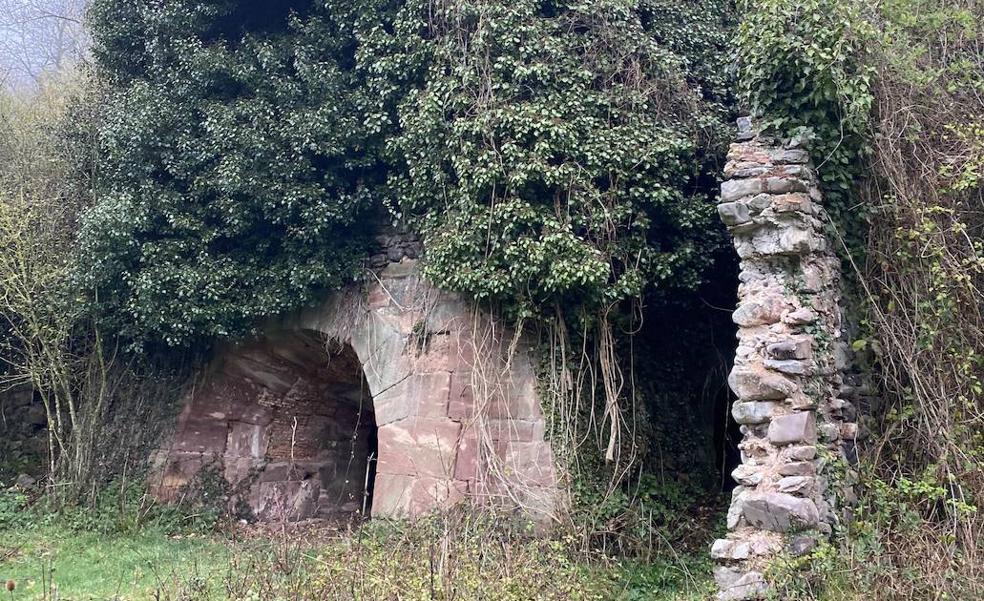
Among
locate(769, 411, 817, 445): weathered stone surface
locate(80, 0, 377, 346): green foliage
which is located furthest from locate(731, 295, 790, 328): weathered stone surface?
locate(80, 0, 377, 346): green foliage

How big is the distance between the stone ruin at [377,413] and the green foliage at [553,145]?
0.62m

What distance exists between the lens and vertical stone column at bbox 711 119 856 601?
4582mm

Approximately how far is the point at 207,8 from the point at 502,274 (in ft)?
12.7

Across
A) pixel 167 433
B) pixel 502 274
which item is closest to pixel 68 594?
pixel 167 433

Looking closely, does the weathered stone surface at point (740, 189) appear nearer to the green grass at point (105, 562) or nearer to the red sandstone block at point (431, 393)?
the red sandstone block at point (431, 393)

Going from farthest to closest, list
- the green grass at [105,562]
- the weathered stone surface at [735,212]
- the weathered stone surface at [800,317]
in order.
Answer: the green grass at [105,562], the weathered stone surface at [735,212], the weathered stone surface at [800,317]

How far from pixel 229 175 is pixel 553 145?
2.87 metres

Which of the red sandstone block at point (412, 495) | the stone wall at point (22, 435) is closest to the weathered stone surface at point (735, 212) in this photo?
the red sandstone block at point (412, 495)

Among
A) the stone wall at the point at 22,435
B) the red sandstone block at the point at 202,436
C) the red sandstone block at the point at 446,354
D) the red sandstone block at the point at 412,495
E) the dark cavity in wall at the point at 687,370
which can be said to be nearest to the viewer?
the red sandstone block at the point at 412,495

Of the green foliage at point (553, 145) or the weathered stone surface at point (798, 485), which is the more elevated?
the green foliage at point (553, 145)

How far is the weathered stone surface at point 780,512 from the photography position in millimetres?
4512

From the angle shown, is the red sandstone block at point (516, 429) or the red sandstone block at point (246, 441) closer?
the red sandstone block at point (516, 429)

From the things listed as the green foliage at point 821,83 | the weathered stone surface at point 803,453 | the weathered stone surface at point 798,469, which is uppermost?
the green foliage at point 821,83

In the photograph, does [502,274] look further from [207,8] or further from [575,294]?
[207,8]
